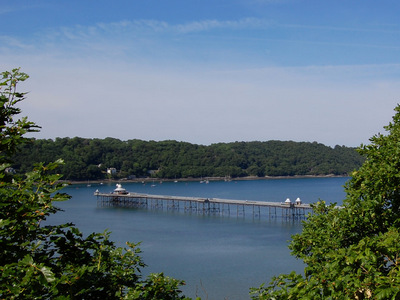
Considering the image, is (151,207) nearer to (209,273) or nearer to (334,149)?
(209,273)

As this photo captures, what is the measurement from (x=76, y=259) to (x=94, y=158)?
465ft

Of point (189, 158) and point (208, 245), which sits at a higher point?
point (189, 158)

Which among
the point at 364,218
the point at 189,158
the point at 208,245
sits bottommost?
the point at 208,245

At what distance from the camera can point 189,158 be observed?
159875mm

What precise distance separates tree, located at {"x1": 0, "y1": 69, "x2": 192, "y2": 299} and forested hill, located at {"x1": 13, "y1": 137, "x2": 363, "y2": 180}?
117m

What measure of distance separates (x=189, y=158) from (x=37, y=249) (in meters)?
156

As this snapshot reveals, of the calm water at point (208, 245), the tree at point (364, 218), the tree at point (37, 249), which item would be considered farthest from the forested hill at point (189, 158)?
the tree at point (37, 249)

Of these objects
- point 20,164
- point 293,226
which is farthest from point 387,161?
point 20,164

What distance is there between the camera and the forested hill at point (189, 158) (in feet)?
442

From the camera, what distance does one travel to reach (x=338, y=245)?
8656mm

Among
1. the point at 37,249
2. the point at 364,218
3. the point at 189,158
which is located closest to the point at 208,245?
the point at 364,218

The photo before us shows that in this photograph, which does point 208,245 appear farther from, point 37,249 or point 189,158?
point 189,158

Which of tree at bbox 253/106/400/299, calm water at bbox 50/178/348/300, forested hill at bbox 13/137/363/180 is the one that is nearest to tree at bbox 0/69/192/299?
tree at bbox 253/106/400/299

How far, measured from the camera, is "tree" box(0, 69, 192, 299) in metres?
3.62
